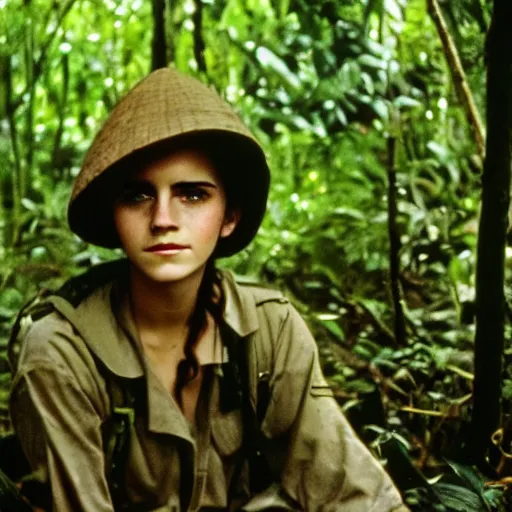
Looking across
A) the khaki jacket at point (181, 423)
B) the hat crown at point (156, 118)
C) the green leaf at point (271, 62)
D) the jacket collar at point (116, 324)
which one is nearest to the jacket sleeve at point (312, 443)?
the khaki jacket at point (181, 423)

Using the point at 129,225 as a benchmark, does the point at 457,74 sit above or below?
above

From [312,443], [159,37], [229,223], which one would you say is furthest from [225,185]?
[159,37]

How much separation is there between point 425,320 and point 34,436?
254 centimetres

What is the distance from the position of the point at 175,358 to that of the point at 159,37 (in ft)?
4.96

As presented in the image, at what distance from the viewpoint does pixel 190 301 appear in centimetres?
230

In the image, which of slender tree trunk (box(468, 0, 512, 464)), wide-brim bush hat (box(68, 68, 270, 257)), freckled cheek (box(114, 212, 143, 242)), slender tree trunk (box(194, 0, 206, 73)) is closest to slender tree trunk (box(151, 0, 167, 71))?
slender tree trunk (box(194, 0, 206, 73))

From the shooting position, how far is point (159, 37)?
308 centimetres

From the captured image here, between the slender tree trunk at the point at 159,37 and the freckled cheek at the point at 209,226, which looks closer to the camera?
the freckled cheek at the point at 209,226

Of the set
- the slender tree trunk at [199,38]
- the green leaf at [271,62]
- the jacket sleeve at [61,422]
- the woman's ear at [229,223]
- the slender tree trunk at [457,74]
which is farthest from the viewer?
the green leaf at [271,62]

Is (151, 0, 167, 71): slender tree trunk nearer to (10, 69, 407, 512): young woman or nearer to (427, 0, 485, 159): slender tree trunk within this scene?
(10, 69, 407, 512): young woman

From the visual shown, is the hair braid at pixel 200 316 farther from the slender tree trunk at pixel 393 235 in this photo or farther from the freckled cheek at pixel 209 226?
the slender tree trunk at pixel 393 235

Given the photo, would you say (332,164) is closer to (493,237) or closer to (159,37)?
(159,37)

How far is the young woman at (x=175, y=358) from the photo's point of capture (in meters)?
1.97

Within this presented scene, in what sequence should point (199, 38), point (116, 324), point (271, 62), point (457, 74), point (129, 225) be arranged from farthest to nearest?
point (271, 62) < point (199, 38) < point (457, 74) < point (116, 324) < point (129, 225)
